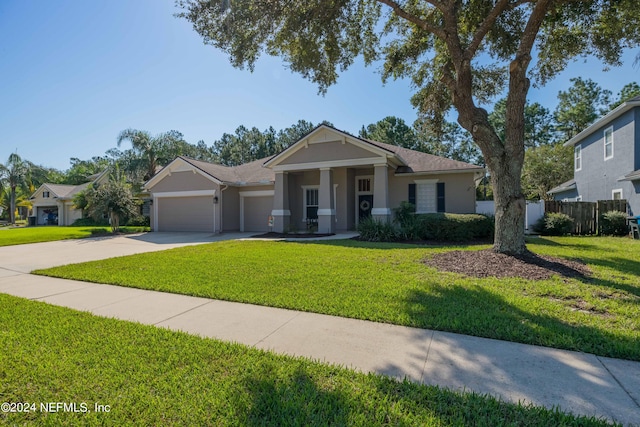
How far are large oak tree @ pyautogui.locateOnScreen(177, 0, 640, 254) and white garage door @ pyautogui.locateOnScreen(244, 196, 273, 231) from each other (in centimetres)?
880

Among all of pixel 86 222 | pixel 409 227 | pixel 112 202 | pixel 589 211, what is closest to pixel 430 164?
pixel 409 227

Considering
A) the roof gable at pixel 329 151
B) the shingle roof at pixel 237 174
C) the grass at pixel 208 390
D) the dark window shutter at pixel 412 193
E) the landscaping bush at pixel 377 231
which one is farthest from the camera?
the shingle roof at pixel 237 174

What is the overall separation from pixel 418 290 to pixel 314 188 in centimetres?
1301

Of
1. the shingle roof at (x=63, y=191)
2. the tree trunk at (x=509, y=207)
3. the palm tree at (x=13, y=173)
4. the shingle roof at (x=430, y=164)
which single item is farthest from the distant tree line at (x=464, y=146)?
the tree trunk at (x=509, y=207)

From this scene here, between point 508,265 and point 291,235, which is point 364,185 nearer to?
point 291,235

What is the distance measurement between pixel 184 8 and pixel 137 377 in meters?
10.1

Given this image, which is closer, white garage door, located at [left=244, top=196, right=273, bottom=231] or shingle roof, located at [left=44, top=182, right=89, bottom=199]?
white garage door, located at [left=244, top=196, right=273, bottom=231]

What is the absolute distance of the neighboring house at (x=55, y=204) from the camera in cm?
3275

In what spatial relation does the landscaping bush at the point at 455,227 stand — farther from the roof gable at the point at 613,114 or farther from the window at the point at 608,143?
the window at the point at 608,143

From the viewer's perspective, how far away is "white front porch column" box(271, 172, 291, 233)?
53.1ft

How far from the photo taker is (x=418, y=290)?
529cm

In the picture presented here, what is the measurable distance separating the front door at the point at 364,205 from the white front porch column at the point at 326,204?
8.25 ft

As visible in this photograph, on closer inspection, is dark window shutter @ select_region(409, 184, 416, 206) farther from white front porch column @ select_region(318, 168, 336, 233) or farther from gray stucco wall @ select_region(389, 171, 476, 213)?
A: white front porch column @ select_region(318, 168, 336, 233)

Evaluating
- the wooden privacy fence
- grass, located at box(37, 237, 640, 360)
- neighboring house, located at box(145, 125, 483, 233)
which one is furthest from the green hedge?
the wooden privacy fence
